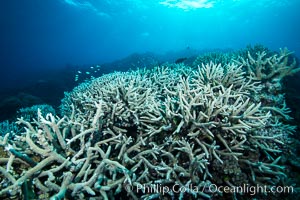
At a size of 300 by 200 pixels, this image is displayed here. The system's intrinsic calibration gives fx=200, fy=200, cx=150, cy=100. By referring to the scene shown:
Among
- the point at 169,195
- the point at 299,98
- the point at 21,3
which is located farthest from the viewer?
the point at 21,3

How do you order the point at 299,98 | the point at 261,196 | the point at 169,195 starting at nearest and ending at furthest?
the point at 169,195 → the point at 261,196 → the point at 299,98

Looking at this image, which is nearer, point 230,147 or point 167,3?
point 230,147

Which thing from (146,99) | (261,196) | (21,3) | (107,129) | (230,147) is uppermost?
(21,3)

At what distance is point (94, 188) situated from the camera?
2.52 meters

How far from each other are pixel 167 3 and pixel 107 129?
44871 mm

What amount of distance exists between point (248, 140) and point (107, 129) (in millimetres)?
2272

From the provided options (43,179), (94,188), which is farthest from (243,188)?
(43,179)

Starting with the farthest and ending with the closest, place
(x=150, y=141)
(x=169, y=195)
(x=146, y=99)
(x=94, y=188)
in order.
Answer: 1. (x=146, y=99)
2. (x=150, y=141)
3. (x=169, y=195)
4. (x=94, y=188)

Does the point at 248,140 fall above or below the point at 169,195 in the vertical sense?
above

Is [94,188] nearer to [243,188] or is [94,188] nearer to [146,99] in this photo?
[146,99]

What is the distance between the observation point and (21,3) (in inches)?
1626

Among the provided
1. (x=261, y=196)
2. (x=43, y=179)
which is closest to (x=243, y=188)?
(x=261, y=196)

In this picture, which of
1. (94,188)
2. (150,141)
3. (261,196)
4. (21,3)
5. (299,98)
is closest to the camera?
(94,188)

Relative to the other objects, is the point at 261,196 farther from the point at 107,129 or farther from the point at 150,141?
the point at 107,129
